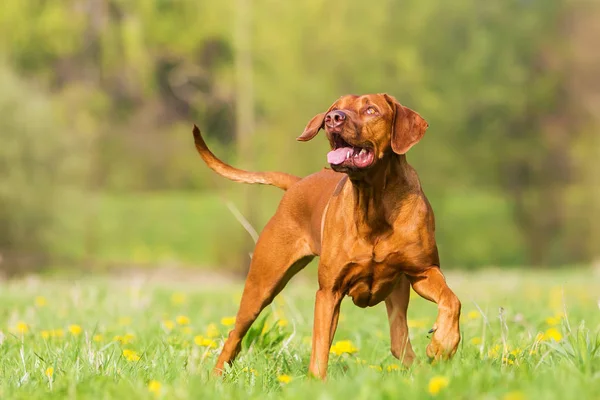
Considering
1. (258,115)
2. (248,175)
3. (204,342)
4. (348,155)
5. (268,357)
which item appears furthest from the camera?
(258,115)

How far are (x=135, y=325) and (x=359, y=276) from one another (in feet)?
9.36

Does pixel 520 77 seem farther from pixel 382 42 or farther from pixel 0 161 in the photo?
pixel 0 161

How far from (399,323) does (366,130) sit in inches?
48.1

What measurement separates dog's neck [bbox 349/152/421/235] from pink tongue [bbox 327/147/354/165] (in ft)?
0.57

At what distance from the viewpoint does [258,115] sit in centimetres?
2488

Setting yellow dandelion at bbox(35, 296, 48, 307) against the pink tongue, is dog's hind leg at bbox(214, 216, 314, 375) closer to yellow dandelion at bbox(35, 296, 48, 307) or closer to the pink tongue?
the pink tongue

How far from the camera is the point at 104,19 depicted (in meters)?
28.2

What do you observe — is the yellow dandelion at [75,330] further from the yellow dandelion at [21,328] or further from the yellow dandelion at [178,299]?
the yellow dandelion at [178,299]

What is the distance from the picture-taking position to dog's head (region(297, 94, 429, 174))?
→ 423 centimetres

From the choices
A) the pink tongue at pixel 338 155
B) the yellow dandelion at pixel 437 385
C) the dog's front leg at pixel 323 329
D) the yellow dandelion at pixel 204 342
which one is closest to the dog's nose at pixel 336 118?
the pink tongue at pixel 338 155

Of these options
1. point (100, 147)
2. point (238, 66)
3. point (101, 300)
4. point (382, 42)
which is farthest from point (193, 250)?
point (101, 300)

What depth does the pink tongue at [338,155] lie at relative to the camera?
4.20 metres

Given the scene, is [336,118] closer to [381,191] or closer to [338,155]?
[338,155]

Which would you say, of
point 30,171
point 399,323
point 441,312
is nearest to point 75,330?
point 399,323
